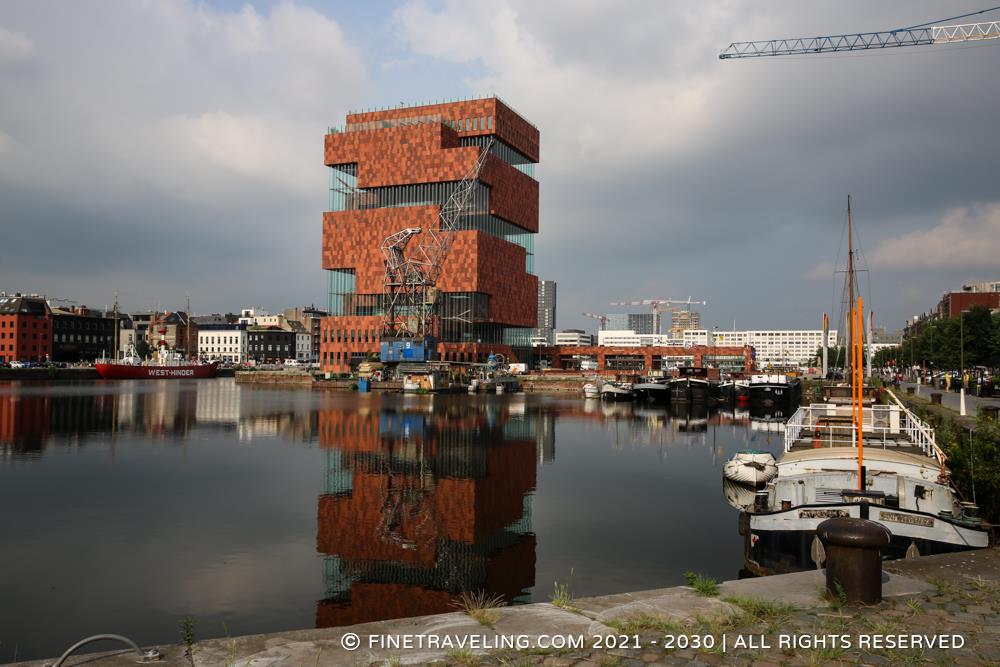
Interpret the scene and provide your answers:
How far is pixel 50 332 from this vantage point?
198 meters

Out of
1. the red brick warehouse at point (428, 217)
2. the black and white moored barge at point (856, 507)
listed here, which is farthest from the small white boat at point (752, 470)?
the red brick warehouse at point (428, 217)

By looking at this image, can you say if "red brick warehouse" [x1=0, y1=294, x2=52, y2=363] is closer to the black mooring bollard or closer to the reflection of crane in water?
the reflection of crane in water

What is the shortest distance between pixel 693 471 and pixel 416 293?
113304 millimetres

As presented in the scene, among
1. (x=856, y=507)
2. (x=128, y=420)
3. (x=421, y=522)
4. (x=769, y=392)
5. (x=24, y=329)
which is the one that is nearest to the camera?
(x=856, y=507)

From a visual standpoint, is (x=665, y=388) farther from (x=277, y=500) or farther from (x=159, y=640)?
(x=159, y=640)

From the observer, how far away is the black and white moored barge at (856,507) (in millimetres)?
15727

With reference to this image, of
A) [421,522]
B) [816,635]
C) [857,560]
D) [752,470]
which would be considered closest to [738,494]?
[752,470]

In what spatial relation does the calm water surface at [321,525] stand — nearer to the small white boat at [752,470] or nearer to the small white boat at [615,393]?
the small white boat at [752,470]

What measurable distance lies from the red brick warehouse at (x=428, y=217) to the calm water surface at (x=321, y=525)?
103 meters

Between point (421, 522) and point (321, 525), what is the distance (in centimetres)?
309

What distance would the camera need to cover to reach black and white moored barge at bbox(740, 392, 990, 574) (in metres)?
15.7

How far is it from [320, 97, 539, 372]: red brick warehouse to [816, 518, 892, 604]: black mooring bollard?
13809 centimetres

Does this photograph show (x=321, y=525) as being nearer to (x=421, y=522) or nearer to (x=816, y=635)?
(x=421, y=522)

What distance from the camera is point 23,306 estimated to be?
19088 centimetres
